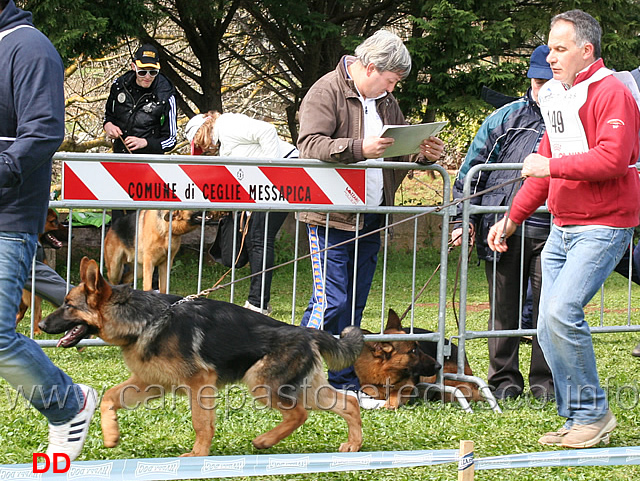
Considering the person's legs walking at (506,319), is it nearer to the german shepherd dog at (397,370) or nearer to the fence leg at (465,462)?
the german shepherd dog at (397,370)

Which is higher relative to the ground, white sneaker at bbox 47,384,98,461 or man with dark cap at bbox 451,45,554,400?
man with dark cap at bbox 451,45,554,400

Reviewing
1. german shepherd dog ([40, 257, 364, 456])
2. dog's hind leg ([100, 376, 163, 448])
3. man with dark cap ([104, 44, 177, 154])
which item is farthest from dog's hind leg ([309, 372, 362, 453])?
man with dark cap ([104, 44, 177, 154])

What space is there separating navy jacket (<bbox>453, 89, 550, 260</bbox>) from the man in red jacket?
1.22 m

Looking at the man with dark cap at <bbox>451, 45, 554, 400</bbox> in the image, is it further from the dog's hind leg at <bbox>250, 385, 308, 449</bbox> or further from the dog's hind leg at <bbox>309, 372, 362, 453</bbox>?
the dog's hind leg at <bbox>250, 385, 308, 449</bbox>

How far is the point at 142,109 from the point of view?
943 centimetres

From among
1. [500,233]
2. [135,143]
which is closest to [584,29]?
[500,233]

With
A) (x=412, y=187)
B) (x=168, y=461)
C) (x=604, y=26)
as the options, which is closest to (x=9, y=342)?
(x=168, y=461)

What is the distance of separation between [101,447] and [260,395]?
829mm

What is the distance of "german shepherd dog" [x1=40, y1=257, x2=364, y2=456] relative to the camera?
12.4ft

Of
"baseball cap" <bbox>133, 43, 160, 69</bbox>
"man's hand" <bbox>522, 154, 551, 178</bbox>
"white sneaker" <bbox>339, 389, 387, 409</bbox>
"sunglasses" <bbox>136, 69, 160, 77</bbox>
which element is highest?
"baseball cap" <bbox>133, 43, 160, 69</bbox>

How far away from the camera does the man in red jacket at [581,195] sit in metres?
3.86

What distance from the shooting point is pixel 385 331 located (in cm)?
543

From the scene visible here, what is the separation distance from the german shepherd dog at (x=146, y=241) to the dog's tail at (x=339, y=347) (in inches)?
148

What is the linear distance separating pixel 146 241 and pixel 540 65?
429 cm
